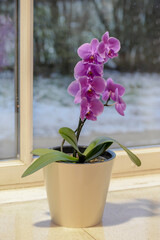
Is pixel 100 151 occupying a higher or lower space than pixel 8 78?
lower

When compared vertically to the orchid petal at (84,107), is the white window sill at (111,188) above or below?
below

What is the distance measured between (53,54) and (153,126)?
1.82 ft

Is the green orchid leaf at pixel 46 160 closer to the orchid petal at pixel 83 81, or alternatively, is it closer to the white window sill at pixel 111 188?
the orchid petal at pixel 83 81

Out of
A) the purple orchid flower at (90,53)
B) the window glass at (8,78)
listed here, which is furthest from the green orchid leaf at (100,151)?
the window glass at (8,78)

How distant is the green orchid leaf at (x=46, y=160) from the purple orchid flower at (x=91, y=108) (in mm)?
118

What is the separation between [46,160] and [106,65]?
2.20ft

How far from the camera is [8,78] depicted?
1442 mm

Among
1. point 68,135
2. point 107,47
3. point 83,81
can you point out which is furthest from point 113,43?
point 68,135

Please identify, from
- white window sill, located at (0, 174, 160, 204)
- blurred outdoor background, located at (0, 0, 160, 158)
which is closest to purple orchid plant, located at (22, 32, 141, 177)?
white window sill, located at (0, 174, 160, 204)

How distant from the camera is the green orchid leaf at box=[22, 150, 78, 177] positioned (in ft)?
3.42

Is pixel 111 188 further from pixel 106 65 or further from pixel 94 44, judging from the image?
pixel 94 44

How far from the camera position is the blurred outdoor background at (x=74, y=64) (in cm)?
145

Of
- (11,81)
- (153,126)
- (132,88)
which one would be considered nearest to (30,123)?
(11,81)

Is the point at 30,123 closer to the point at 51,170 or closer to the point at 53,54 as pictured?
the point at 53,54
